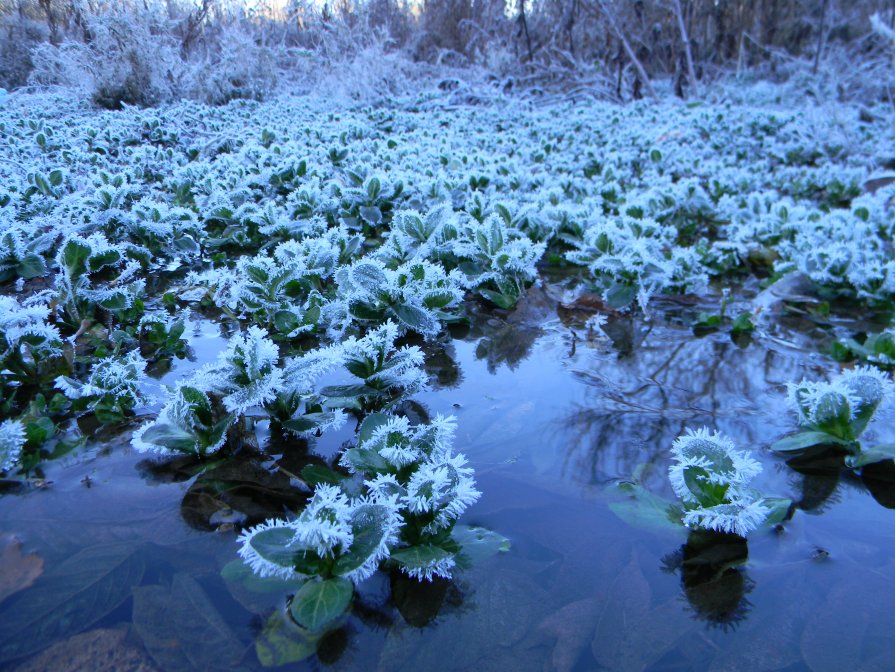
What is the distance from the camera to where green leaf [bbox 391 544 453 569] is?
1117 mm

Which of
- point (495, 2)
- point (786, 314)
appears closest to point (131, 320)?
point (786, 314)

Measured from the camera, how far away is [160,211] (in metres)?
3.07

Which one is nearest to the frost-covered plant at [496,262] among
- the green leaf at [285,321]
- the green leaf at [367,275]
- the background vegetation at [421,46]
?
the green leaf at [367,275]

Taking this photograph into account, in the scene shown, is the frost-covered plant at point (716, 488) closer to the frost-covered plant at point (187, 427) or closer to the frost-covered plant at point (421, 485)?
the frost-covered plant at point (421, 485)

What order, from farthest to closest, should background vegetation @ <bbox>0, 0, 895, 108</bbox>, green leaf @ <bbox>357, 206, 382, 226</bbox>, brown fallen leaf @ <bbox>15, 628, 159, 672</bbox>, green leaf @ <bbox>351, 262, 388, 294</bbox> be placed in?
background vegetation @ <bbox>0, 0, 895, 108</bbox> → green leaf @ <bbox>357, 206, 382, 226</bbox> → green leaf @ <bbox>351, 262, 388, 294</bbox> → brown fallen leaf @ <bbox>15, 628, 159, 672</bbox>

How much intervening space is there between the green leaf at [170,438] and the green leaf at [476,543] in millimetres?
648

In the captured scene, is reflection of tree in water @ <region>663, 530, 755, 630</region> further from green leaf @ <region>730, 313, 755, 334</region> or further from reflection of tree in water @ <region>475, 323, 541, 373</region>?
green leaf @ <region>730, 313, 755, 334</region>

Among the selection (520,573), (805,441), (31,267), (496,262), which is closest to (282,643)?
(520,573)

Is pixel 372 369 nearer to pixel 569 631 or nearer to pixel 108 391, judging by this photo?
pixel 108 391

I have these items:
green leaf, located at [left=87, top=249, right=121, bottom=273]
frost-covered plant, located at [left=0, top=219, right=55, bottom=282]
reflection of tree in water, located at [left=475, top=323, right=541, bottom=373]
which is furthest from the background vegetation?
frost-covered plant, located at [left=0, top=219, right=55, bottom=282]

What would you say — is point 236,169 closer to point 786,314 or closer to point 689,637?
point 786,314

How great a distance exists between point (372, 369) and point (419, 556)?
0.66 m

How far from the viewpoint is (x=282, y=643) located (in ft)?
3.32

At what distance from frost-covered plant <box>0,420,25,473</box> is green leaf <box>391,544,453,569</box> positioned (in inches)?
36.4
